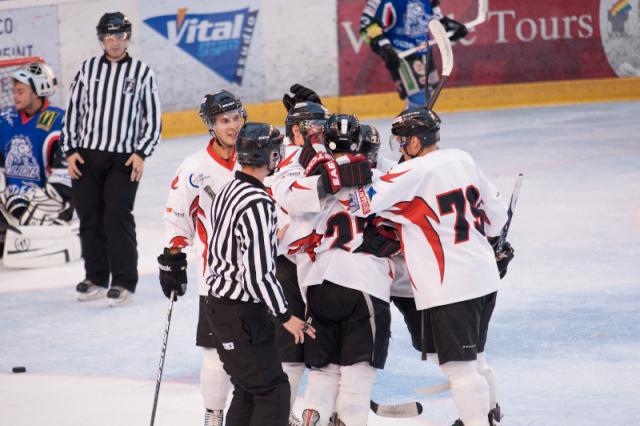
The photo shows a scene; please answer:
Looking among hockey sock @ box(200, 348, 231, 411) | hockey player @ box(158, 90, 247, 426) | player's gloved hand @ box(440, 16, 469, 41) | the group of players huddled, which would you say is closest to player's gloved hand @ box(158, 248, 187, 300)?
hockey player @ box(158, 90, 247, 426)

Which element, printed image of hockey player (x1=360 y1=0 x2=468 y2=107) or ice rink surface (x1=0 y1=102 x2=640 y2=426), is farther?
printed image of hockey player (x1=360 y1=0 x2=468 y2=107)

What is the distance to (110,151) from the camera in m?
6.57

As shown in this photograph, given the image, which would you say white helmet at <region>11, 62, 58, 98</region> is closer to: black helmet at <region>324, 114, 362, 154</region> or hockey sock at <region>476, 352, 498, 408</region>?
black helmet at <region>324, 114, 362, 154</region>

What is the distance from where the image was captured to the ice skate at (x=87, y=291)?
671 centimetres

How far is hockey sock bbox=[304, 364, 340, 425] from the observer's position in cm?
398

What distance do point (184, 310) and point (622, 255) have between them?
2584mm

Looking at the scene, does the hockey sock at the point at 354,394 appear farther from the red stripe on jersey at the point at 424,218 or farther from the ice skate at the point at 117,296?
the ice skate at the point at 117,296

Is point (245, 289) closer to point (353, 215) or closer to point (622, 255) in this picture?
point (353, 215)

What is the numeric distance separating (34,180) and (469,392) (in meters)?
4.58

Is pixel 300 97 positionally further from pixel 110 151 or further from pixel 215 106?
pixel 110 151

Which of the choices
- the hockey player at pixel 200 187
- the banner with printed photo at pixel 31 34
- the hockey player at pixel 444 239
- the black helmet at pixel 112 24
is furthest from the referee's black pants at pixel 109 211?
the banner with printed photo at pixel 31 34

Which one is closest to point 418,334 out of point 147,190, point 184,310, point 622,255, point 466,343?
point 466,343

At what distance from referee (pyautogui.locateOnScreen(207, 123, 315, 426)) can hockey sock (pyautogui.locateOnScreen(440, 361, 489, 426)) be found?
57cm

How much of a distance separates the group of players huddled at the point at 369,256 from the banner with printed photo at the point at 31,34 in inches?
290
